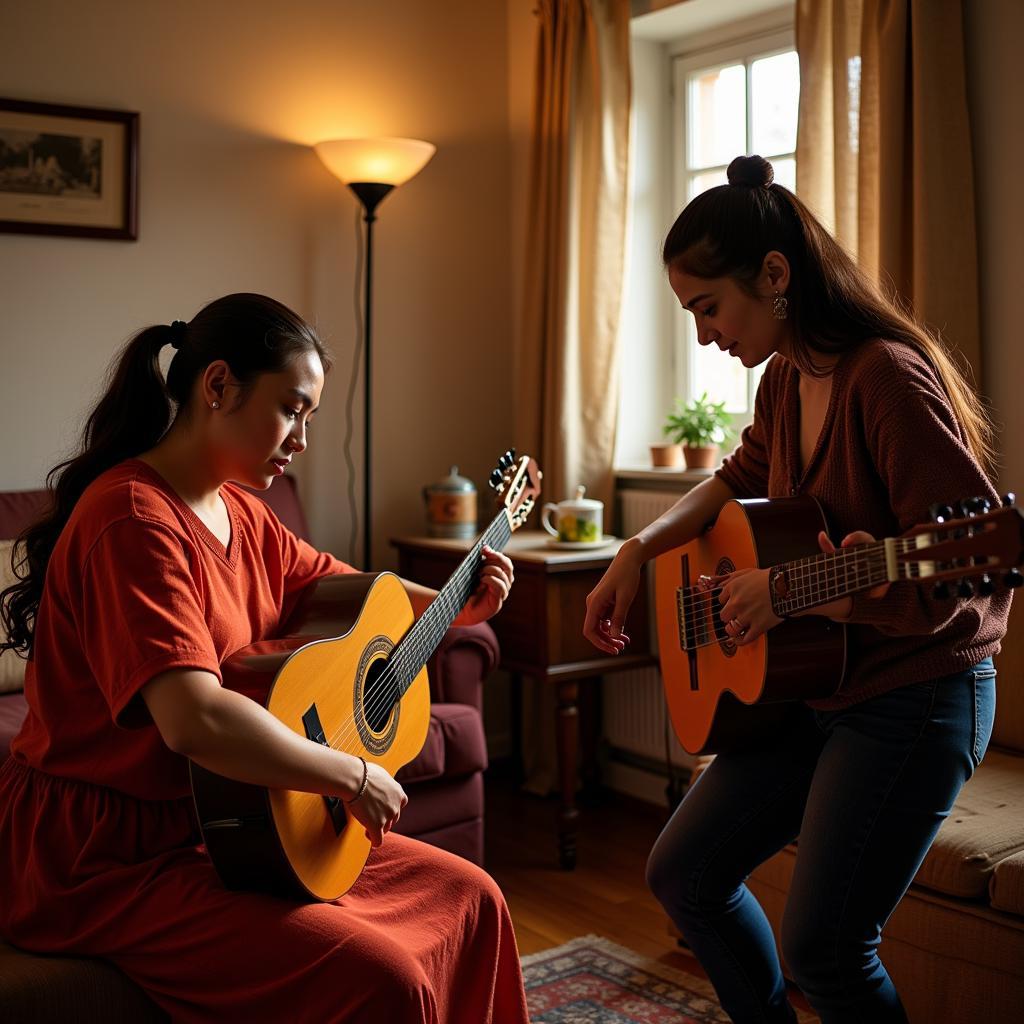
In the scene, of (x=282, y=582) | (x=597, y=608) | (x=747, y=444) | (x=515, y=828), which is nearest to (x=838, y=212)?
(x=747, y=444)

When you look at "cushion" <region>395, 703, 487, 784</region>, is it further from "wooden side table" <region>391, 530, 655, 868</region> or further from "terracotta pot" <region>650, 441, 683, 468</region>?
"terracotta pot" <region>650, 441, 683, 468</region>

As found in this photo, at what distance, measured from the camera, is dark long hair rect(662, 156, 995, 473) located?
1.58 m

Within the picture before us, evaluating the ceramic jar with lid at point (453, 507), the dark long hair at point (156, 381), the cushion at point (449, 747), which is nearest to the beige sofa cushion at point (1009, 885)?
the cushion at point (449, 747)

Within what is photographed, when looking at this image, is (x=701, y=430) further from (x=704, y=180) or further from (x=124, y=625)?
(x=124, y=625)

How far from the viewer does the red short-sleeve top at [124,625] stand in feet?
4.65

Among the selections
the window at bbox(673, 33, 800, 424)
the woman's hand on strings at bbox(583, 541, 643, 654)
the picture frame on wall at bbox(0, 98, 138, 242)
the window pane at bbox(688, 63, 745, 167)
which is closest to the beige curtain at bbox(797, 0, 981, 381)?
the window at bbox(673, 33, 800, 424)

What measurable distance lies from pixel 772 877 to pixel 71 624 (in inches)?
58.4

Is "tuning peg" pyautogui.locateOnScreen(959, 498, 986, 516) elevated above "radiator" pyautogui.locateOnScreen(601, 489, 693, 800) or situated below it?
above

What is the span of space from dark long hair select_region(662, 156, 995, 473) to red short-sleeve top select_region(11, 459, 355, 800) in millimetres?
761

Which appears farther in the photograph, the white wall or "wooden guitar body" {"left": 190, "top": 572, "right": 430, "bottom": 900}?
the white wall

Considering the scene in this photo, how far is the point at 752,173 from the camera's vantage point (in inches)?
65.1

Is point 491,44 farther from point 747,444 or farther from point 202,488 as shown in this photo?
point 202,488

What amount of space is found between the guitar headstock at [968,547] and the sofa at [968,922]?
0.85 m

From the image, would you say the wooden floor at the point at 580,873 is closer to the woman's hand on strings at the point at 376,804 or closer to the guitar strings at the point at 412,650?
the guitar strings at the point at 412,650
